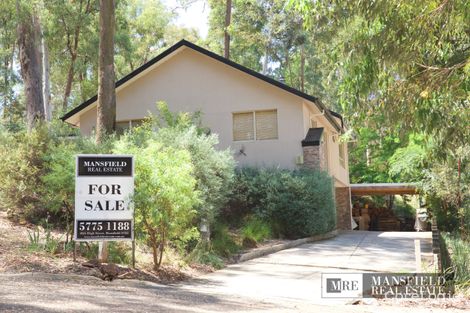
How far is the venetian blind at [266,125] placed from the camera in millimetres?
19469

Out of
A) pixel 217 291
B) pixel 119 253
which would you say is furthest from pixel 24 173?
pixel 217 291

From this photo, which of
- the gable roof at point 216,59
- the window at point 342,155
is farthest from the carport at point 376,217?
the gable roof at point 216,59

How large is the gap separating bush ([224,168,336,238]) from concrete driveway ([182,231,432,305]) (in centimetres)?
112

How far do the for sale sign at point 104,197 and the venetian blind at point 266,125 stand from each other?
11.2m

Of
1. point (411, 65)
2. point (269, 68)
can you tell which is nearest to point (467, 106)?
point (411, 65)

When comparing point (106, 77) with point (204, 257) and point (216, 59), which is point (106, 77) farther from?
point (216, 59)

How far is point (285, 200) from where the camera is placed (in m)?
16.6

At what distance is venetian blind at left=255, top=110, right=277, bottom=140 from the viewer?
19.5 meters

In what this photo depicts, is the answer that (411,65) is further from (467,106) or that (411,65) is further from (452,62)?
(467,106)

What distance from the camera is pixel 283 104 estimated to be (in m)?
19.3

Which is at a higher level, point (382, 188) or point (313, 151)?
point (313, 151)

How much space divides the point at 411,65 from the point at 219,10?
25.9 metres

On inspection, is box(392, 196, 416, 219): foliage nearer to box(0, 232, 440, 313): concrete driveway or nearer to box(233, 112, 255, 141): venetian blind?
box(233, 112, 255, 141): venetian blind

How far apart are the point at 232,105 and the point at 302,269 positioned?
33.0 feet
